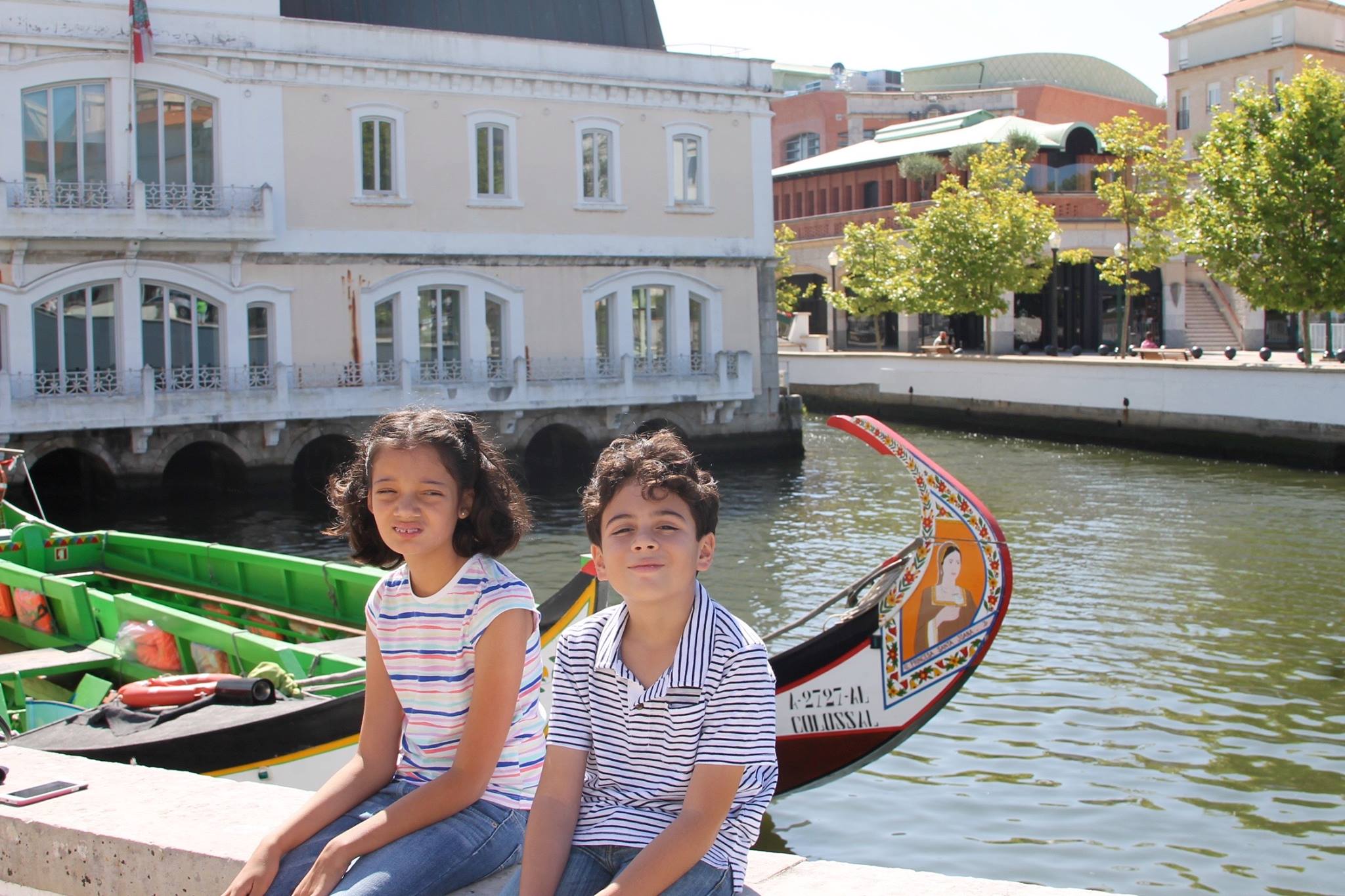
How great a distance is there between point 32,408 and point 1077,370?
74.0ft

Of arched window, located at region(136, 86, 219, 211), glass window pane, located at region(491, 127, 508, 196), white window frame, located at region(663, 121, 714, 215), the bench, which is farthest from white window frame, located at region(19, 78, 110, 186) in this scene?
the bench

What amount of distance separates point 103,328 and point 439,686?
22954mm

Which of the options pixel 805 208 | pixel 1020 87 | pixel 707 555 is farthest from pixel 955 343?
pixel 707 555

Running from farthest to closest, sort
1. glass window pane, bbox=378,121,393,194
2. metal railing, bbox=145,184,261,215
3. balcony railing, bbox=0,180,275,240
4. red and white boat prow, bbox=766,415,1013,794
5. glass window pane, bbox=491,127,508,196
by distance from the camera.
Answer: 1. glass window pane, bbox=491,127,508,196
2. glass window pane, bbox=378,121,393,194
3. metal railing, bbox=145,184,261,215
4. balcony railing, bbox=0,180,275,240
5. red and white boat prow, bbox=766,415,1013,794

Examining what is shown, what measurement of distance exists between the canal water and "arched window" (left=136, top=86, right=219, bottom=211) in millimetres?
5282

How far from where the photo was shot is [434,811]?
13.1 feet

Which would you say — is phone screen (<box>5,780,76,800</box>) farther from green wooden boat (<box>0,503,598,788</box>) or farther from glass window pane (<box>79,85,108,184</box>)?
glass window pane (<box>79,85,108,184</box>)

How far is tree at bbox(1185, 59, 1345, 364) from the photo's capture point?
2983cm

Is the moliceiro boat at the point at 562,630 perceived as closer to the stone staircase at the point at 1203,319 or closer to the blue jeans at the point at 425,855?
the blue jeans at the point at 425,855

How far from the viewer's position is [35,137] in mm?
24250

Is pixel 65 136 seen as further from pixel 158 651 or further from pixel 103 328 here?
pixel 158 651

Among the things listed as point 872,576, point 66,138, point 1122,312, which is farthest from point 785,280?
point 872,576

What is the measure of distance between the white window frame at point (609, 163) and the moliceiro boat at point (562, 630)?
18.4 metres

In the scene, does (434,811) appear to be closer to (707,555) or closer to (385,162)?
(707,555)
